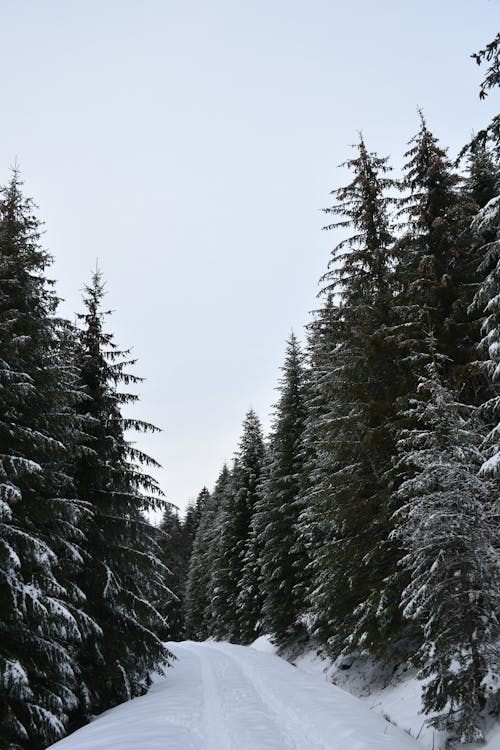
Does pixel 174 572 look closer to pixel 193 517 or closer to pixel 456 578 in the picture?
pixel 193 517

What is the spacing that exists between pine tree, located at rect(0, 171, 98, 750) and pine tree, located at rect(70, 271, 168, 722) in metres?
0.80

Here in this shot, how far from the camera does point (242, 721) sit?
34.4 ft

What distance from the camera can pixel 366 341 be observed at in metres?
14.9

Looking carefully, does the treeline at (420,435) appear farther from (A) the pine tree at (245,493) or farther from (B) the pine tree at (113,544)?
(A) the pine tree at (245,493)

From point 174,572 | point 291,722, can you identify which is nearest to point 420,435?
point 291,722

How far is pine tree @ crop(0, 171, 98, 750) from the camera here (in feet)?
31.4

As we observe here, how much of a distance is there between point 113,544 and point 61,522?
2802 mm

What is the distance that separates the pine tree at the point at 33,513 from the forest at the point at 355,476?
52 mm

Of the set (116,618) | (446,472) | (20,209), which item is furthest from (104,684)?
(20,209)

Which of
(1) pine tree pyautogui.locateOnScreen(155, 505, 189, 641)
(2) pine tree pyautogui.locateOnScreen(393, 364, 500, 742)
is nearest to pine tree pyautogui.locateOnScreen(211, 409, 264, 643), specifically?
(1) pine tree pyautogui.locateOnScreen(155, 505, 189, 641)

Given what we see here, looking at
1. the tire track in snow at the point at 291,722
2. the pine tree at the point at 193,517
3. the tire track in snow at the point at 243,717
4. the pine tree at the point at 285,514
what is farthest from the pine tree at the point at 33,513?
the pine tree at the point at 193,517

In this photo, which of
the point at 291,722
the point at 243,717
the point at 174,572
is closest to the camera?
the point at 291,722

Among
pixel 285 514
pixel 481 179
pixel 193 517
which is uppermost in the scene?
pixel 481 179

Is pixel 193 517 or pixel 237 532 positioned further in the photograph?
pixel 193 517
